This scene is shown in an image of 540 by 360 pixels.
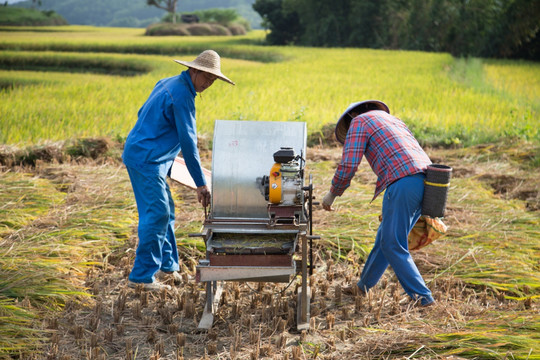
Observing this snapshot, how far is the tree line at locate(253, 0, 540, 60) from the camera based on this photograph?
822 inches

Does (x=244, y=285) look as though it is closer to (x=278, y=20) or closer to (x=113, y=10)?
(x=278, y=20)

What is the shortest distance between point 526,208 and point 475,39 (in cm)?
1842

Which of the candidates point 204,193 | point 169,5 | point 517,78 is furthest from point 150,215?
point 169,5

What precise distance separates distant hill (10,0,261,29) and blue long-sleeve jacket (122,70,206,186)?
1071cm

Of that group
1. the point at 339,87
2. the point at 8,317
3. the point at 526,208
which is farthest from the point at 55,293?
the point at 339,87

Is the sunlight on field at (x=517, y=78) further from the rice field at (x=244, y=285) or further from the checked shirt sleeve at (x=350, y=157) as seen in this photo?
the checked shirt sleeve at (x=350, y=157)

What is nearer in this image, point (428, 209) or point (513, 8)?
point (428, 209)

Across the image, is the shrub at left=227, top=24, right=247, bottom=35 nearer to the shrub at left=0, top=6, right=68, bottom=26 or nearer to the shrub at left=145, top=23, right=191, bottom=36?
the shrub at left=145, top=23, right=191, bottom=36

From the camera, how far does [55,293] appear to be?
11.0ft

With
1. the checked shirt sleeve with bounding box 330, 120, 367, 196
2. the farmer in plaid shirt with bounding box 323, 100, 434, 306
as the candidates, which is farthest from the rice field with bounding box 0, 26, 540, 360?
the checked shirt sleeve with bounding box 330, 120, 367, 196

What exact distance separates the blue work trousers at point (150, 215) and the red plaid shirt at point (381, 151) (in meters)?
1.08

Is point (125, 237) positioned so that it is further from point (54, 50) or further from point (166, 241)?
point (54, 50)

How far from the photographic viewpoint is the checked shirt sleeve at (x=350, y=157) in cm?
309

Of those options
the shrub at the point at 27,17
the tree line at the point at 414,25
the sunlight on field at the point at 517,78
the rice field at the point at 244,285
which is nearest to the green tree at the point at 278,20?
the tree line at the point at 414,25
